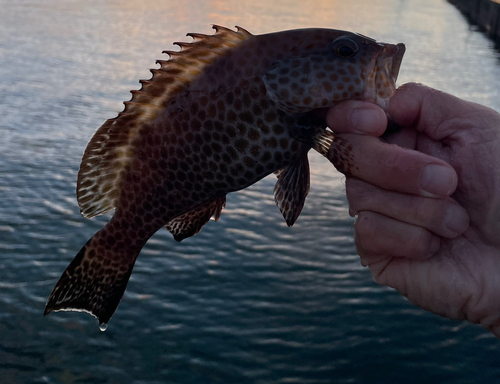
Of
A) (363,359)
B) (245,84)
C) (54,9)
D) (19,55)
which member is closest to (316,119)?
(245,84)

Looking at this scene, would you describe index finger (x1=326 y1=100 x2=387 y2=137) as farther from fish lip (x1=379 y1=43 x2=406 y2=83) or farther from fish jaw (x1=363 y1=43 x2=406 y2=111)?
fish lip (x1=379 y1=43 x2=406 y2=83)

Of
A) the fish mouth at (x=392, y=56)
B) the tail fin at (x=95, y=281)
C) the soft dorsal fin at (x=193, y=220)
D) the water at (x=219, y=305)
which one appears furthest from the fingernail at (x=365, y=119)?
the water at (x=219, y=305)

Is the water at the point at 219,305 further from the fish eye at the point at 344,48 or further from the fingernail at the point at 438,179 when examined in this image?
the fish eye at the point at 344,48

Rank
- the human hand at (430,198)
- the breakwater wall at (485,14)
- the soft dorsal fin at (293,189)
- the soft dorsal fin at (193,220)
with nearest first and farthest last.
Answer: the human hand at (430,198) < the soft dorsal fin at (293,189) < the soft dorsal fin at (193,220) < the breakwater wall at (485,14)

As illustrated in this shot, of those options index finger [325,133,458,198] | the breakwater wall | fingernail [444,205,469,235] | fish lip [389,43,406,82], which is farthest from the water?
the breakwater wall

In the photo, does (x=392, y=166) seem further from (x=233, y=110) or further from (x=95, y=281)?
(x=95, y=281)
